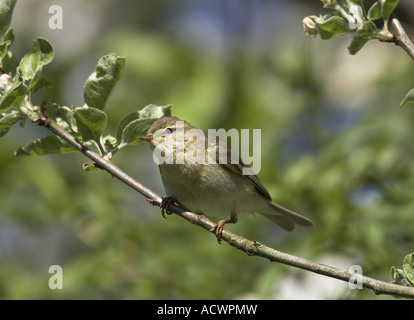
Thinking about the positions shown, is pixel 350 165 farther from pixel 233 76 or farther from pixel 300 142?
pixel 233 76

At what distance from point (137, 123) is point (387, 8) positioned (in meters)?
1.06

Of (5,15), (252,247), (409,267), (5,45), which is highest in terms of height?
(5,15)

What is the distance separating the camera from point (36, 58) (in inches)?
86.9

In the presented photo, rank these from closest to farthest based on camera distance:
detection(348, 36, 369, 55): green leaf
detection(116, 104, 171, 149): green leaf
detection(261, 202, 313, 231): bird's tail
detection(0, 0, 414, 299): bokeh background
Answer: detection(348, 36, 369, 55): green leaf < detection(116, 104, 171, 149): green leaf < detection(0, 0, 414, 299): bokeh background < detection(261, 202, 313, 231): bird's tail

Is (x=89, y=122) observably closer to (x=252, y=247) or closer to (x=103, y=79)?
(x=103, y=79)

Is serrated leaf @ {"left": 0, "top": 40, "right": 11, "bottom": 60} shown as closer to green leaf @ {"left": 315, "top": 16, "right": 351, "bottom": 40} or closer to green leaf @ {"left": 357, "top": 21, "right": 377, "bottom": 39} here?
green leaf @ {"left": 315, "top": 16, "right": 351, "bottom": 40}

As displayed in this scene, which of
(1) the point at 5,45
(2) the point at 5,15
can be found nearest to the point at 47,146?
(1) the point at 5,45

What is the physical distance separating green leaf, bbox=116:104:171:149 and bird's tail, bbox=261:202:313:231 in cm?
195

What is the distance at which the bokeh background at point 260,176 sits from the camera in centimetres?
354

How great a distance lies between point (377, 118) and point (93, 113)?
2.37 m

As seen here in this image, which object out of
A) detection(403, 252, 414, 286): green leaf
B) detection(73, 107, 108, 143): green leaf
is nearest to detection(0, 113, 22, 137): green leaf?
detection(73, 107, 108, 143): green leaf

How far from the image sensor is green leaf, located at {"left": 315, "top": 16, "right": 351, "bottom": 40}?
2014 millimetres

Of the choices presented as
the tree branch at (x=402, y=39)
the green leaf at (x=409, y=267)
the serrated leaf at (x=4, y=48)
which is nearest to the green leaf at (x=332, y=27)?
the tree branch at (x=402, y=39)

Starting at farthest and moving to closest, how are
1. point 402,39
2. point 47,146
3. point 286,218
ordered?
point 286,218 → point 47,146 → point 402,39
